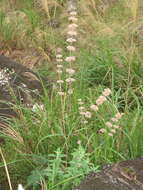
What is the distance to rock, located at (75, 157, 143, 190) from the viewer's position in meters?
2.21

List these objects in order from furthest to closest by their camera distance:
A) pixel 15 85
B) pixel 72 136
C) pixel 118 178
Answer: pixel 15 85
pixel 72 136
pixel 118 178

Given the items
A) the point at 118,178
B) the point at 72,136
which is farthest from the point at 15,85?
the point at 118,178

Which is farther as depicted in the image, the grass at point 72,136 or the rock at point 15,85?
the rock at point 15,85

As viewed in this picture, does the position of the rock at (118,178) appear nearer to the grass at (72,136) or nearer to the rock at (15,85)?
the grass at (72,136)

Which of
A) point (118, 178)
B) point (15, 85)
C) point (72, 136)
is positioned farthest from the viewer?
point (15, 85)

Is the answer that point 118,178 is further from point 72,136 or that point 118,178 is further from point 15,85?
point 15,85

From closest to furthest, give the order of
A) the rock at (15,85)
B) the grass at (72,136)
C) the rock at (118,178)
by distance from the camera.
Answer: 1. the rock at (118,178)
2. the grass at (72,136)
3. the rock at (15,85)

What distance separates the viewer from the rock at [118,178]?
221 cm

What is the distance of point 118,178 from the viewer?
2283mm

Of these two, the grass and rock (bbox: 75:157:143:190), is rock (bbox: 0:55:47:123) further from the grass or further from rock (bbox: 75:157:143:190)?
rock (bbox: 75:157:143:190)

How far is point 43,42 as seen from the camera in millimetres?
6500

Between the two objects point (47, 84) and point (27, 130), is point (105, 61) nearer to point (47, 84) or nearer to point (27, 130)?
point (47, 84)

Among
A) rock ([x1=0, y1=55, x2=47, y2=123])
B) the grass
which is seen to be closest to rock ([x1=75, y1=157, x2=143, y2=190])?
the grass

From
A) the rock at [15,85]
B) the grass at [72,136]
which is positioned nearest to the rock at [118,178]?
the grass at [72,136]
